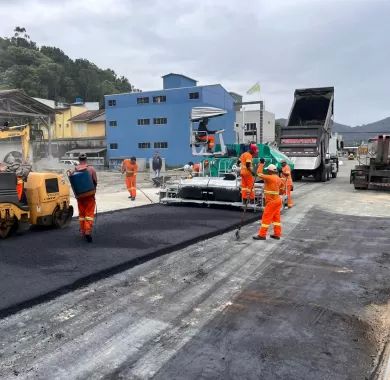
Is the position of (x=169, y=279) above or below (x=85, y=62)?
below

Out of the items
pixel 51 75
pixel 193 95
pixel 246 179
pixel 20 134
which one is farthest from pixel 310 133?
pixel 51 75

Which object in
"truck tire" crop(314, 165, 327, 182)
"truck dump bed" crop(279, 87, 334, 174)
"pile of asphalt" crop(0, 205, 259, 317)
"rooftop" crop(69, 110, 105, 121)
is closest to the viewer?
"pile of asphalt" crop(0, 205, 259, 317)

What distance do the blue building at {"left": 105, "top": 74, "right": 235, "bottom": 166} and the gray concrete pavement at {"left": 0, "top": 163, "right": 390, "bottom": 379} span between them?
30.9 metres

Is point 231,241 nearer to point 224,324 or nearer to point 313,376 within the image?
point 224,324

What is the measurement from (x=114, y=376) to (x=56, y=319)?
115 cm

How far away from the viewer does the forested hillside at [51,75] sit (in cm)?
5803

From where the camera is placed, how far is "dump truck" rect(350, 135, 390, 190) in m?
16.0

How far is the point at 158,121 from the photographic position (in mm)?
38344

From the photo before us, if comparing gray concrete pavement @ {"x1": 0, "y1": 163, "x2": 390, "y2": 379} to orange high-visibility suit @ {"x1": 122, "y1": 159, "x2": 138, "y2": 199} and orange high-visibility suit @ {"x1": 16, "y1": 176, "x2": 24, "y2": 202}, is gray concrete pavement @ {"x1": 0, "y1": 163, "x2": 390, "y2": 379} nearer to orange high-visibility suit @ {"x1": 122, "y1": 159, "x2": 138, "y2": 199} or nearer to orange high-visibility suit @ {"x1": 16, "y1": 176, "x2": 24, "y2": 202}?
orange high-visibility suit @ {"x1": 16, "y1": 176, "x2": 24, "y2": 202}

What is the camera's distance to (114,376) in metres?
3.01

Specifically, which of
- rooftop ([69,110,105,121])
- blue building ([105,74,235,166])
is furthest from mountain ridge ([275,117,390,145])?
rooftop ([69,110,105,121])

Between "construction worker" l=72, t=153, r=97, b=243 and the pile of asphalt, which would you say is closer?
the pile of asphalt

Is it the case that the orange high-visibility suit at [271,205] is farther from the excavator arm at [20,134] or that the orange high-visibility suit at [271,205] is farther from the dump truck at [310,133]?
the dump truck at [310,133]

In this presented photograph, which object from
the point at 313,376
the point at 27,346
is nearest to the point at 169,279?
the point at 27,346
